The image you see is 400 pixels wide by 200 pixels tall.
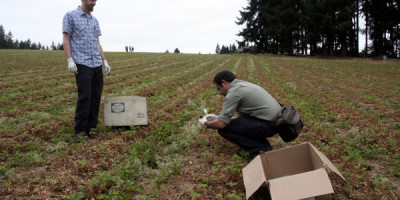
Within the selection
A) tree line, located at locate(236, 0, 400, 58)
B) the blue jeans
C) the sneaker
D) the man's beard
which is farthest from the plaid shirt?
tree line, located at locate(236, 0, 400, 58)

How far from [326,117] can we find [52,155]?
5.66 m

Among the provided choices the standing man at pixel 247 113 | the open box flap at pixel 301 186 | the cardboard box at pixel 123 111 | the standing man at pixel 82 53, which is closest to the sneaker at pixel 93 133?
the standing man at pixel 82 53

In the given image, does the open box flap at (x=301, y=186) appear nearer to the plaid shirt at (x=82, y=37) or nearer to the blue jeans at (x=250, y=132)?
the blue jeans at (x=250, y=132)

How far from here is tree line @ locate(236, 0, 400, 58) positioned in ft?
101

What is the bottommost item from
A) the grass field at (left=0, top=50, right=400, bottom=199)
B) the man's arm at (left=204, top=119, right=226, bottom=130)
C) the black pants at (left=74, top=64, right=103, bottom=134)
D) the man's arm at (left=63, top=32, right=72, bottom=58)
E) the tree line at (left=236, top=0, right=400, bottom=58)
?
the grass field at (left=0, top=50, right=400, bottom=199)

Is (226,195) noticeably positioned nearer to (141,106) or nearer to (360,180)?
(360,180)

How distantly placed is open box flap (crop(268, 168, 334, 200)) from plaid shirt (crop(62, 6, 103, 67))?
11.3 feet

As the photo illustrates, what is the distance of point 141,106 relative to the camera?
192 inches

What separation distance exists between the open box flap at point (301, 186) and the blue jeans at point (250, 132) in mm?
1267

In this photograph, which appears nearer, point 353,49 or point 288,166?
point 288,166

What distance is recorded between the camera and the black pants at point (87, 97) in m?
4.18

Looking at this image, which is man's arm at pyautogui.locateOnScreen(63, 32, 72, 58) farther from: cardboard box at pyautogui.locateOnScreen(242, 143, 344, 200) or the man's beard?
cardboard box at pyautogui.locateOnScreen(242, 143, 344, 200)

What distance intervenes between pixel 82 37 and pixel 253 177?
11.3ft

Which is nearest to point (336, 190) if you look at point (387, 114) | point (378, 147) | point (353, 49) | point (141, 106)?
point (378, 147)
